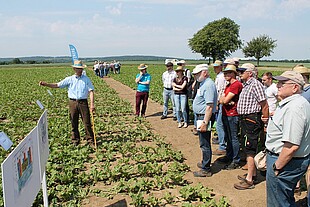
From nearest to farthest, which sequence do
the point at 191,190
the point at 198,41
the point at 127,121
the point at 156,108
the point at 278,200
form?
the point at 278,200
the point at 191,190
the point at 127,121
the point at 156,108
the point at 198,41

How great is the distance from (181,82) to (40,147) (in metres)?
5.93

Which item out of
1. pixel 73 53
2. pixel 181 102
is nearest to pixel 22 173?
→ pixel 73 53

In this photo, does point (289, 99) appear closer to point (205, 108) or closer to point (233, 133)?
point (205, 108)

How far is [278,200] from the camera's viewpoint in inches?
138

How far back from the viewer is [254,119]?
16.5ft

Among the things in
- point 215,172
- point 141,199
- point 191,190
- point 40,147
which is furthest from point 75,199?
point 215,172

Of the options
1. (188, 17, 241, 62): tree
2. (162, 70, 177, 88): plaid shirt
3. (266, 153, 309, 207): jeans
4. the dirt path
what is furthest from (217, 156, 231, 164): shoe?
(188, 17, 241, 62): tree

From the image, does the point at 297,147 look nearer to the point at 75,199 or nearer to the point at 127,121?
the point at 75,199

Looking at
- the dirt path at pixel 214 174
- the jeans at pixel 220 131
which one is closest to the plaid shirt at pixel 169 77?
the dirt path at pixel 214 174

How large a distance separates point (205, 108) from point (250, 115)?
2.87 feet

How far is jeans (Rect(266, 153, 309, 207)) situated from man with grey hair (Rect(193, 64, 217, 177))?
6.16ft

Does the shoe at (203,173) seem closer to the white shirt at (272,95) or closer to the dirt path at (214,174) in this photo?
the dirt path at (214,174)

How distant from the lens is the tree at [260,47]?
6738cm

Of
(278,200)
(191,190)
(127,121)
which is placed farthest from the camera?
(127,121)
